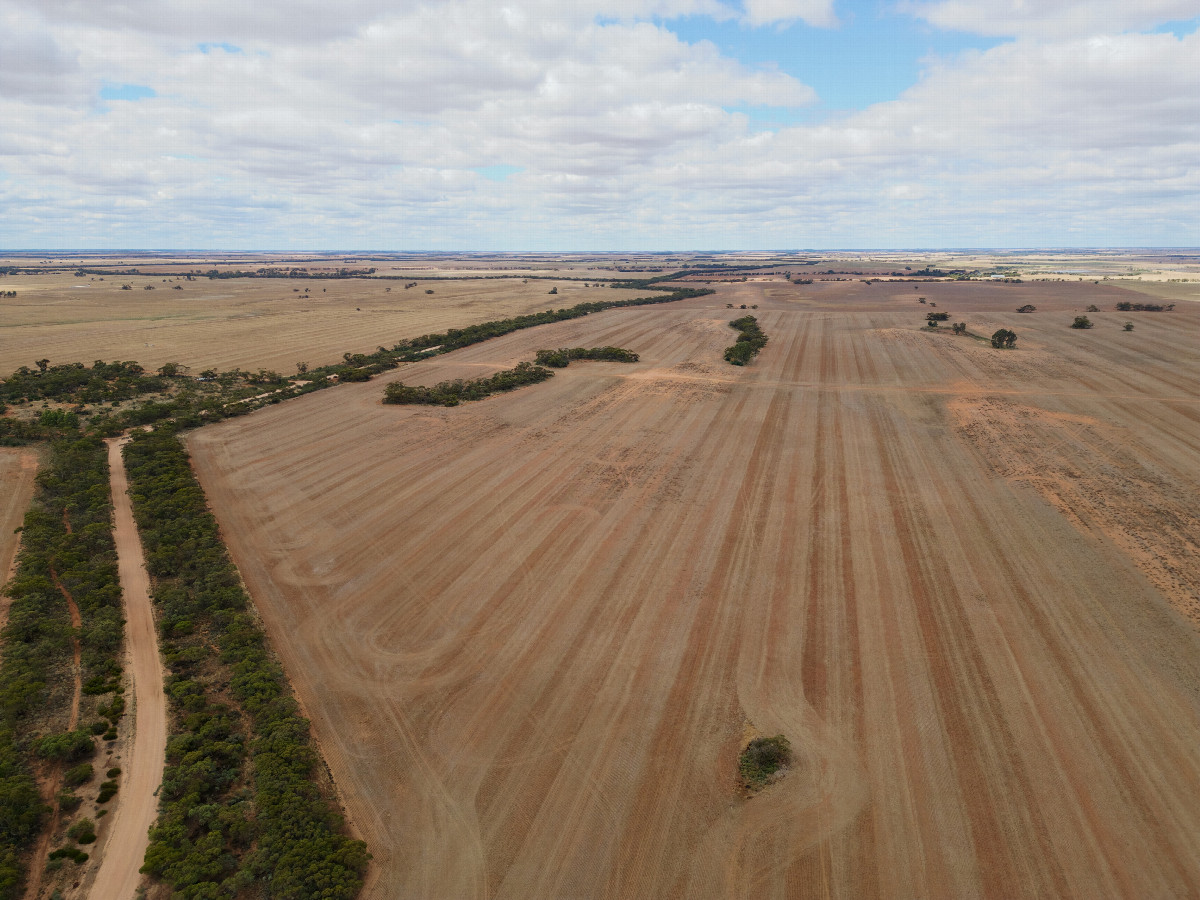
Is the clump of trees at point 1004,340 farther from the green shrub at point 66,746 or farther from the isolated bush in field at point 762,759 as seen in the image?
the green shrub at point 66,746

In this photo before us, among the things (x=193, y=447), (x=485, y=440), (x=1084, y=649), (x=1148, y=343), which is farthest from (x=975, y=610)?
(x=1148, y=343)

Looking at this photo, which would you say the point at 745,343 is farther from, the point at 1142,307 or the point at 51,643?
the point at 1142,307

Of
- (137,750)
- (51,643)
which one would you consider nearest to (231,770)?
(137,750)

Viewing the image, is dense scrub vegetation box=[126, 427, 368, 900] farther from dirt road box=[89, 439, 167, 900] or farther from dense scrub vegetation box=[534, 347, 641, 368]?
dense scrub vegetation box=[534, 347, 641, 368]

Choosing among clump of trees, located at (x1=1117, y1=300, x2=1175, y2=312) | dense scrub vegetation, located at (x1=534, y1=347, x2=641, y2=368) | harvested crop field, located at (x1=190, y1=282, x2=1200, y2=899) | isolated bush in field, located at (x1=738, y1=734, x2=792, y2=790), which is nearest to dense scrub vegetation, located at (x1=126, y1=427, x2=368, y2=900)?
harvested crop field, located at (x1=190, y1=282, x2=1200, y2=899)

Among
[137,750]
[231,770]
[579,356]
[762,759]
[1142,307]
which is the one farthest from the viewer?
[1142,307]

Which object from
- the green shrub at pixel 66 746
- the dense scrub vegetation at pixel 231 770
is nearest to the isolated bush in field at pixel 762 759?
the dense scrub vegetation at pixel 231 770

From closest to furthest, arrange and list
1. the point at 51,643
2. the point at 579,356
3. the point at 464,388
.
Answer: the point at 51,643, the point at 464,388, the point at 579,356

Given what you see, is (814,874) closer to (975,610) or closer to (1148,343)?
(975,610)
